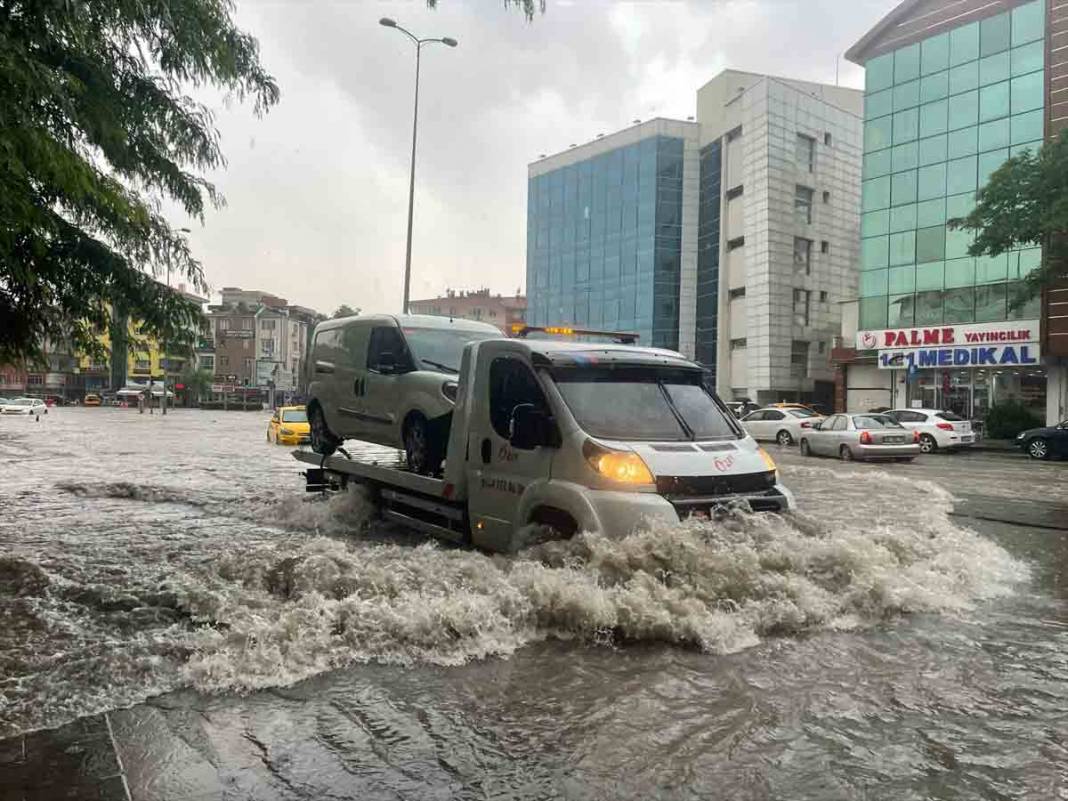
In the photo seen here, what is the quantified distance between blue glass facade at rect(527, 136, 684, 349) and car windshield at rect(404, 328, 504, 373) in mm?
55199

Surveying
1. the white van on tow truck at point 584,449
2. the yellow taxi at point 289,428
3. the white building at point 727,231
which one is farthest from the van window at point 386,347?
the white building at point 727,231

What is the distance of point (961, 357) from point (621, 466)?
34881mm

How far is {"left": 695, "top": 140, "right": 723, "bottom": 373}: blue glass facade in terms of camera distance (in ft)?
195

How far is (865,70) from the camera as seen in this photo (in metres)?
41.4

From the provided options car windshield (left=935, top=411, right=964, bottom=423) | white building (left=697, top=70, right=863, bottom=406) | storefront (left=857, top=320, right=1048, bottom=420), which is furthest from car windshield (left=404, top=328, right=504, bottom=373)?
white building (left=697, top=70, right=863, bottom=406)

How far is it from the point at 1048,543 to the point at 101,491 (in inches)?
519

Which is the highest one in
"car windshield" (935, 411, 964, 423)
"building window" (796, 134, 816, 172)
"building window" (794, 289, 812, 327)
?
"building window" (796, 134, 816, 172)

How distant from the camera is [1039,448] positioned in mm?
23797

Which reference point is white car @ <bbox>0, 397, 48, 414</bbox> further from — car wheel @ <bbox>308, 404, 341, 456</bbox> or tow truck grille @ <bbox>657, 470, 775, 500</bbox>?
tow truck grille @ <bbox>657, 470, 775, 500</bbox>

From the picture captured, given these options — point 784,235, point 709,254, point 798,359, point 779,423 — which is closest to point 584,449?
point 779,423

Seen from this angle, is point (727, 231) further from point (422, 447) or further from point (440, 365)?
point (422, 447)

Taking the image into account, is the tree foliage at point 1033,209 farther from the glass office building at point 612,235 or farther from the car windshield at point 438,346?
the glass office building at point 612,235

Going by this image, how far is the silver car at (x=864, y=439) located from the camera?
21.2m

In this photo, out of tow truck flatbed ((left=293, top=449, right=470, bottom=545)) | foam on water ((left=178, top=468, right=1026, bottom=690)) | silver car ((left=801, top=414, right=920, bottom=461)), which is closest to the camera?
foam on water ((left=178, top=468, right=1026, bottom=690))
